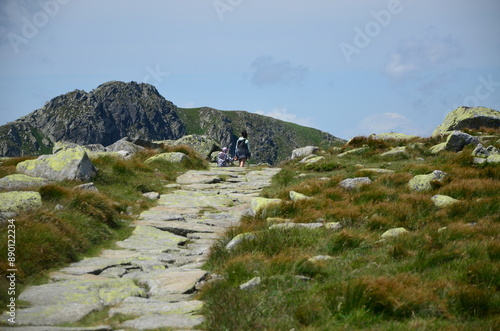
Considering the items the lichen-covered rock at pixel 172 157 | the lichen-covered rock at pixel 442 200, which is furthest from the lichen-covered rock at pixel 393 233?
the lichen-covered rock at pixel 172 157

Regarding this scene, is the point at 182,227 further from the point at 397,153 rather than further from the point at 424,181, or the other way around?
the point at 397,153

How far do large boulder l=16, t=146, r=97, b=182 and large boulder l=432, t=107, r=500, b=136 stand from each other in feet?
67.4

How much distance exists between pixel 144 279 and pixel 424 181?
8.28 m

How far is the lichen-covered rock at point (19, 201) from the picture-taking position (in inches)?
334

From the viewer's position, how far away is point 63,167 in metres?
13.7

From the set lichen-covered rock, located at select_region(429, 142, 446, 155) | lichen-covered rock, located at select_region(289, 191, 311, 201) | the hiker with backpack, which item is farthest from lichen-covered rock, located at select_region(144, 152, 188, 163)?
lichen-covered rock, located at select_region(429, 142, 446, 155)

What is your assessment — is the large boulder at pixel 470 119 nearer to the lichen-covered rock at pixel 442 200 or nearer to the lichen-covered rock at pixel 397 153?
the lichen-covered rock at pixel 397 153

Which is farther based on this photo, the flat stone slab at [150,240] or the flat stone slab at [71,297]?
the flat stone slab at [150,240]

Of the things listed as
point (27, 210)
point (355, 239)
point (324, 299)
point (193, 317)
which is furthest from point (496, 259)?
point (27, 210)

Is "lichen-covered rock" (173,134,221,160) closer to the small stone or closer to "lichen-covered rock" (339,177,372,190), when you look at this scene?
"lichen-covered rock" (339,177,372,190)

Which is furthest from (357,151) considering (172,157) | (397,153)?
(172,157)

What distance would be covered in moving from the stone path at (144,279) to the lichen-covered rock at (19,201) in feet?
6.51

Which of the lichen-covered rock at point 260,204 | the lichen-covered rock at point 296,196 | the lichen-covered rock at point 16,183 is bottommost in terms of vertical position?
the lichen-covered rock at point 260,204

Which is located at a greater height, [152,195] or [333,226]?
[152,195]
